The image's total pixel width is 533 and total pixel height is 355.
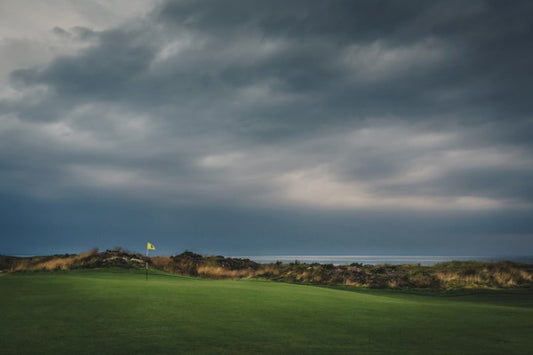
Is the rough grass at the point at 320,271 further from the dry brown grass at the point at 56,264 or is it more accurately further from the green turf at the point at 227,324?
the green turf at the point at 227,324

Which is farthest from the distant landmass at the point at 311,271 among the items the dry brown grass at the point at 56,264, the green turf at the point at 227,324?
the green turf at the point at 227,324

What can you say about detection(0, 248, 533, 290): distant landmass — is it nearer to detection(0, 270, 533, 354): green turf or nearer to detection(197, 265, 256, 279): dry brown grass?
detection(197, 265, 256, 279): dry brown grass

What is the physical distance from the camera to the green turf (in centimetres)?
649

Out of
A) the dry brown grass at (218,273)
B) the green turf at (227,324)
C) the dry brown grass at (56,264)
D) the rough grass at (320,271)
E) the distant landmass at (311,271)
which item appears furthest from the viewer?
the dry brown grass at (218,273)

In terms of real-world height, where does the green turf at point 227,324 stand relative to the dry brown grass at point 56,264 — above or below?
below

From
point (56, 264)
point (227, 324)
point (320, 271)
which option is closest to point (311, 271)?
point (320, 271)

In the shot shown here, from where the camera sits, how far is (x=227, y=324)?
8.12 metres

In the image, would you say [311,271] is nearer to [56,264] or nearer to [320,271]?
[320,271]

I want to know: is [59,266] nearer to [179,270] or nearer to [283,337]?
[179,270]

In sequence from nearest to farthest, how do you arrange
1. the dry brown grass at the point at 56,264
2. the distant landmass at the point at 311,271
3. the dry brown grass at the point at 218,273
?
the dry brown grass at the point at 56,264
the distant landmass at the point at 311,271
the dry brown grass at the point at 218,273

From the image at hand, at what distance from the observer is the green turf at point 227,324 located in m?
6.49

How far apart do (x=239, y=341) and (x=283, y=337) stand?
86 cm

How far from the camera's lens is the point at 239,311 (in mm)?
9703

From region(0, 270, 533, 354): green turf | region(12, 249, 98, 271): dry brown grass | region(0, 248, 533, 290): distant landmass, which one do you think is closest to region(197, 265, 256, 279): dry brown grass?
region(0, 248, 533, 290): distant landmass
